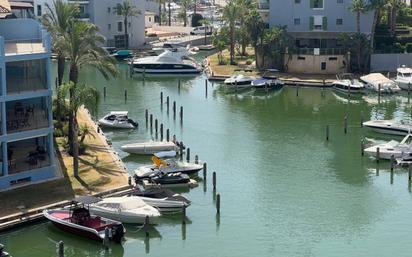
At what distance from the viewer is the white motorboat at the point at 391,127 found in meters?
74.7

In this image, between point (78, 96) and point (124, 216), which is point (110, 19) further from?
point (124, 216)

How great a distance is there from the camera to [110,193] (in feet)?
175

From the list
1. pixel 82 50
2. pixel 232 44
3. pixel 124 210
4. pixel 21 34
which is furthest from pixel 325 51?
pixel 124 210

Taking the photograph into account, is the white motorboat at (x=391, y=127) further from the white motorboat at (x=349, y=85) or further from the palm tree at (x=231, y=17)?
the palm tree at (x=231, y=17)

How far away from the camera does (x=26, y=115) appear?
55.3m

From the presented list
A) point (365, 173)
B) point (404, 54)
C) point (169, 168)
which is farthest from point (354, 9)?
point (169, 168)

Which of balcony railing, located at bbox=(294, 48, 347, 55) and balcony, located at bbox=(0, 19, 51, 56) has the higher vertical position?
balcony, located at bbox=(0, 19, 51, 56)

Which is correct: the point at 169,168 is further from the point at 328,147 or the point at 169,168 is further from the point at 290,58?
the point at 290,58

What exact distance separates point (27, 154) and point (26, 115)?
2.81m

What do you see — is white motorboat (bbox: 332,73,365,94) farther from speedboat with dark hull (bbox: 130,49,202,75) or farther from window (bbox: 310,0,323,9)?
speedboat with dark hull (bbox: 130,49,202,75)

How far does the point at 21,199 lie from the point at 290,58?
2603 inches

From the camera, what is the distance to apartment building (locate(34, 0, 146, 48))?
5359 inches

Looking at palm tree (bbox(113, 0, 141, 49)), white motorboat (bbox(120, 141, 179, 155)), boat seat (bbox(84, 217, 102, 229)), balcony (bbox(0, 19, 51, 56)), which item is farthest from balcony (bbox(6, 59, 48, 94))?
palm tree (bbox(113, 0, 141, 49))

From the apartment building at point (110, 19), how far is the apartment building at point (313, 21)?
34.1 m
